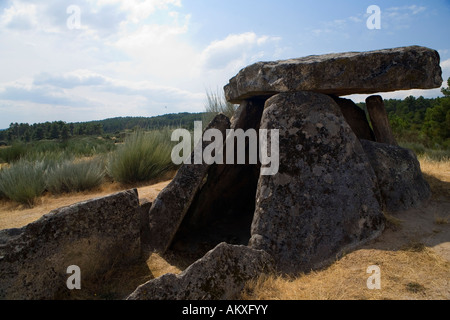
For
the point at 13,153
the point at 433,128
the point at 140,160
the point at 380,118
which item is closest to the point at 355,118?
the point at 380,118

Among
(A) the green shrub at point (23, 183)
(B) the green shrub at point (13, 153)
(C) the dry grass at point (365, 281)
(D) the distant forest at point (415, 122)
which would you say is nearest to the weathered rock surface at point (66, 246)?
(C) the dry grass at point (365, 281)

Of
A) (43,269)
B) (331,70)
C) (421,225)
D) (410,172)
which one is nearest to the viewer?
(43,269)

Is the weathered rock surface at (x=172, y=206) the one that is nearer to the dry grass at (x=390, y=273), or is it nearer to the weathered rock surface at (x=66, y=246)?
the weathered rock surface at (x=66, y=246)

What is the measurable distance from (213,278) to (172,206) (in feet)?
4.97

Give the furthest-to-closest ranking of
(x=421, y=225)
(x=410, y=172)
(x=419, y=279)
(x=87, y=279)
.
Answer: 1. (x=410, y=172)
2. (x=421, y=225)
3. (x=87, y=279)
4. (x=419, y=279)

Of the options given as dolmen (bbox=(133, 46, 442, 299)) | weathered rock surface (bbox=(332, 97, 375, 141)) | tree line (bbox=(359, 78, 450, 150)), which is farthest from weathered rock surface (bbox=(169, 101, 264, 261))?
tree line (bbox=(359, 78, 450, 150))

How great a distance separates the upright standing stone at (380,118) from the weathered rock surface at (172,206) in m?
2.58

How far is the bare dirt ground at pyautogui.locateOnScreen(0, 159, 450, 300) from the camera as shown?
238cm

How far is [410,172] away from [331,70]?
149 centimetres

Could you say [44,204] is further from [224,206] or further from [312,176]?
[312,176]

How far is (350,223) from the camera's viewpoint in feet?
10.5

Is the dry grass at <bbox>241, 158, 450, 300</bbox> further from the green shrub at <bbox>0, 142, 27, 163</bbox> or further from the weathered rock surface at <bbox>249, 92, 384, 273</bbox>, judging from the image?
the green shrub at <bbox>0, 142, 27, 163</bbox>
